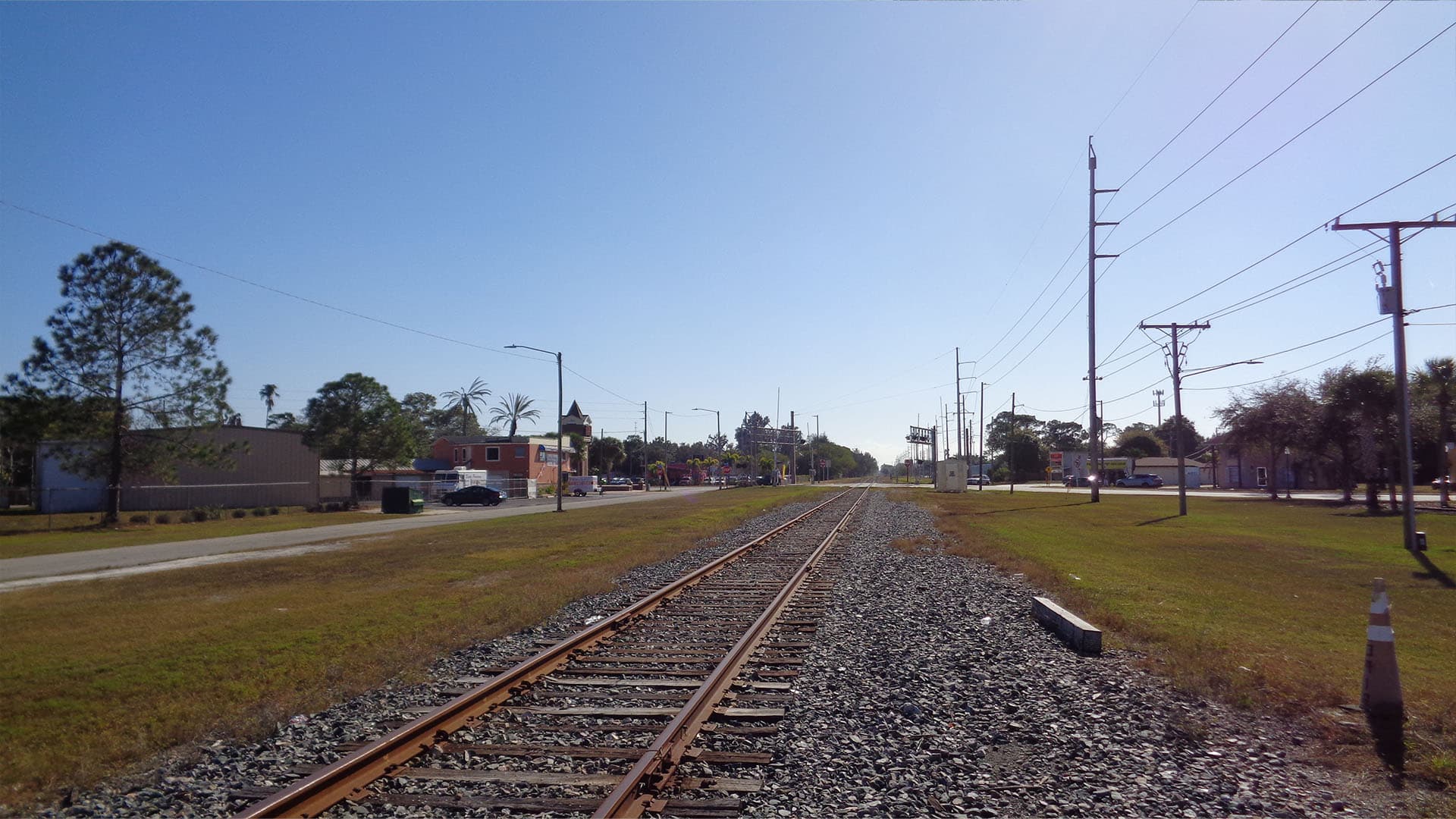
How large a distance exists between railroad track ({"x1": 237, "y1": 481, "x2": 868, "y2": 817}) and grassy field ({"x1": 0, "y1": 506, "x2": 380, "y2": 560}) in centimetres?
2551

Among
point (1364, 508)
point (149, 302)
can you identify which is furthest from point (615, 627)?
point (1364, 508)

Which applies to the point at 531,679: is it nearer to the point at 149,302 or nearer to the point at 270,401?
the point at 149,302

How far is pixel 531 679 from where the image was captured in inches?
350

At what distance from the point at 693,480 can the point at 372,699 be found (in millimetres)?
141811

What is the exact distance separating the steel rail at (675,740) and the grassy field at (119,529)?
26.7 metres

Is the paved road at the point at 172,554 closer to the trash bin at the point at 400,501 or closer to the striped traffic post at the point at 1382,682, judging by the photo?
the trash bin at the point at 400,501

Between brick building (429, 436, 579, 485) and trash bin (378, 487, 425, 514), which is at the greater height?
brick building (429, 436, 579, 485)

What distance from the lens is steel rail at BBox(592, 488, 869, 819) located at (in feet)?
18.0

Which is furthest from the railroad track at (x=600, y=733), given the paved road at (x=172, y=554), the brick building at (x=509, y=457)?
the brick building at (x=509, y=457)

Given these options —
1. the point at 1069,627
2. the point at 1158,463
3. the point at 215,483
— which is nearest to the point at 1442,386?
the point at 1069,627

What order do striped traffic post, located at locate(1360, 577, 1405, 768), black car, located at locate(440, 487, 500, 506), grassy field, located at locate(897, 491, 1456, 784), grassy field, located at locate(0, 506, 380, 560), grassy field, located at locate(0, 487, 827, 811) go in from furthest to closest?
black car, located at locate(440, 487, 500, 506) → grassy field, located at locate(0, 506, 380, 560) → grassy field, located at locate(897, 491, 1456, 784) → grassy field, located at locate(0, 487, 827, 811) → striped traffic post, located at locate(1360, 577, 1405, 768)

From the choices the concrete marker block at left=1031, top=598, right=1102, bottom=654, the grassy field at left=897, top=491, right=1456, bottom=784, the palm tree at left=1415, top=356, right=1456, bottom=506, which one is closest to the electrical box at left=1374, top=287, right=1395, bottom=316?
the grassy field at left=897, top=491, right=1456, bottom=784

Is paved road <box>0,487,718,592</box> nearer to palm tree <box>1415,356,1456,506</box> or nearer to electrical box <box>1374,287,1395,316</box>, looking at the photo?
electrical box <box>1374,287,1395,316</box>

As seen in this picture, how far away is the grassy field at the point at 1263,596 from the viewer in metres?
8.52
